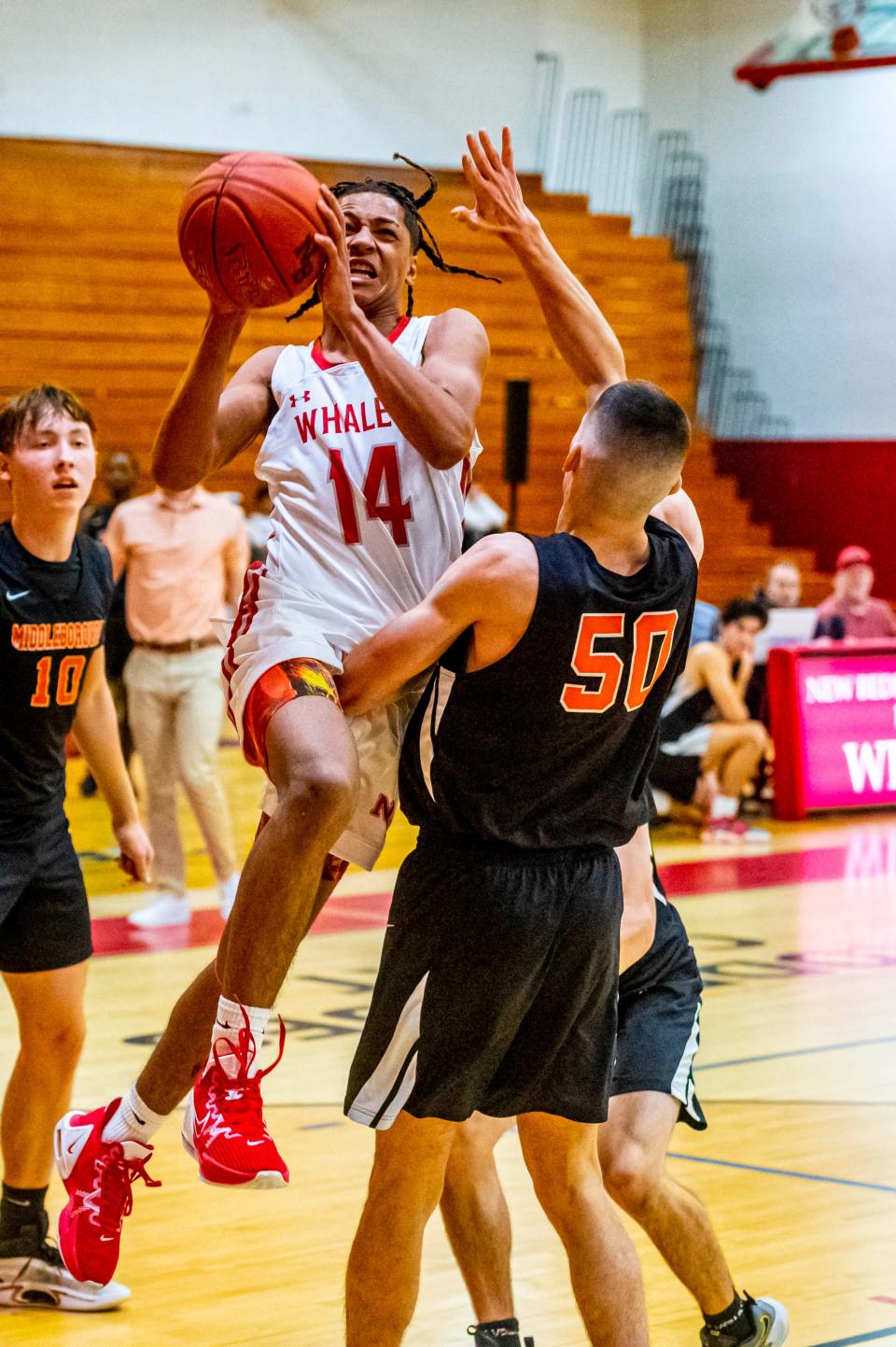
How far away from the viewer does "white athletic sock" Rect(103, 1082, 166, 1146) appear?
12.4 ft

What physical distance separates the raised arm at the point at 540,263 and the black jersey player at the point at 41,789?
1154mm

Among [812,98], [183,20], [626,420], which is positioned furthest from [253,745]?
[812,98]

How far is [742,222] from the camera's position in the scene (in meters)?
20.9

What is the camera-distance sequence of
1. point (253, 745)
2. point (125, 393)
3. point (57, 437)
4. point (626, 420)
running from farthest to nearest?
1. point (125, 393)
2. point (57, 437)
3. point (253, 745)
4. point (626, 420)

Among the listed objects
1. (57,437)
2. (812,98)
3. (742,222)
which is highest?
(812,98)

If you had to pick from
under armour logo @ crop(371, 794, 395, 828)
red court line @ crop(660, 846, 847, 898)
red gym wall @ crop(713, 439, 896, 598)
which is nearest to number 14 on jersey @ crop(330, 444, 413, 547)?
under armour logo @ crop(371, 794, 395, 828)

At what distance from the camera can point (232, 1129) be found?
3.26m

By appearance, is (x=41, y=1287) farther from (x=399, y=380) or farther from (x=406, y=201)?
(x=406, y=201)

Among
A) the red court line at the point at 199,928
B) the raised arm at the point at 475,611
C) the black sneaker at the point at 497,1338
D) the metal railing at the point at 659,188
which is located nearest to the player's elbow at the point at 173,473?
the raised arm at the point at 475,611

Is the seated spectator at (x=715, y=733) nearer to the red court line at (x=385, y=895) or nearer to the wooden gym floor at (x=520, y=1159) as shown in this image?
the red court line at (x=385, y=895)

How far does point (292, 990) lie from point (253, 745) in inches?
172

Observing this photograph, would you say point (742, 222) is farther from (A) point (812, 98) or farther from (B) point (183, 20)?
(B) point (183, 20)

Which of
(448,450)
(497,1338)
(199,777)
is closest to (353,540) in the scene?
(448,450)

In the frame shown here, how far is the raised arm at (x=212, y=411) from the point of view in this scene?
354 centimetres
